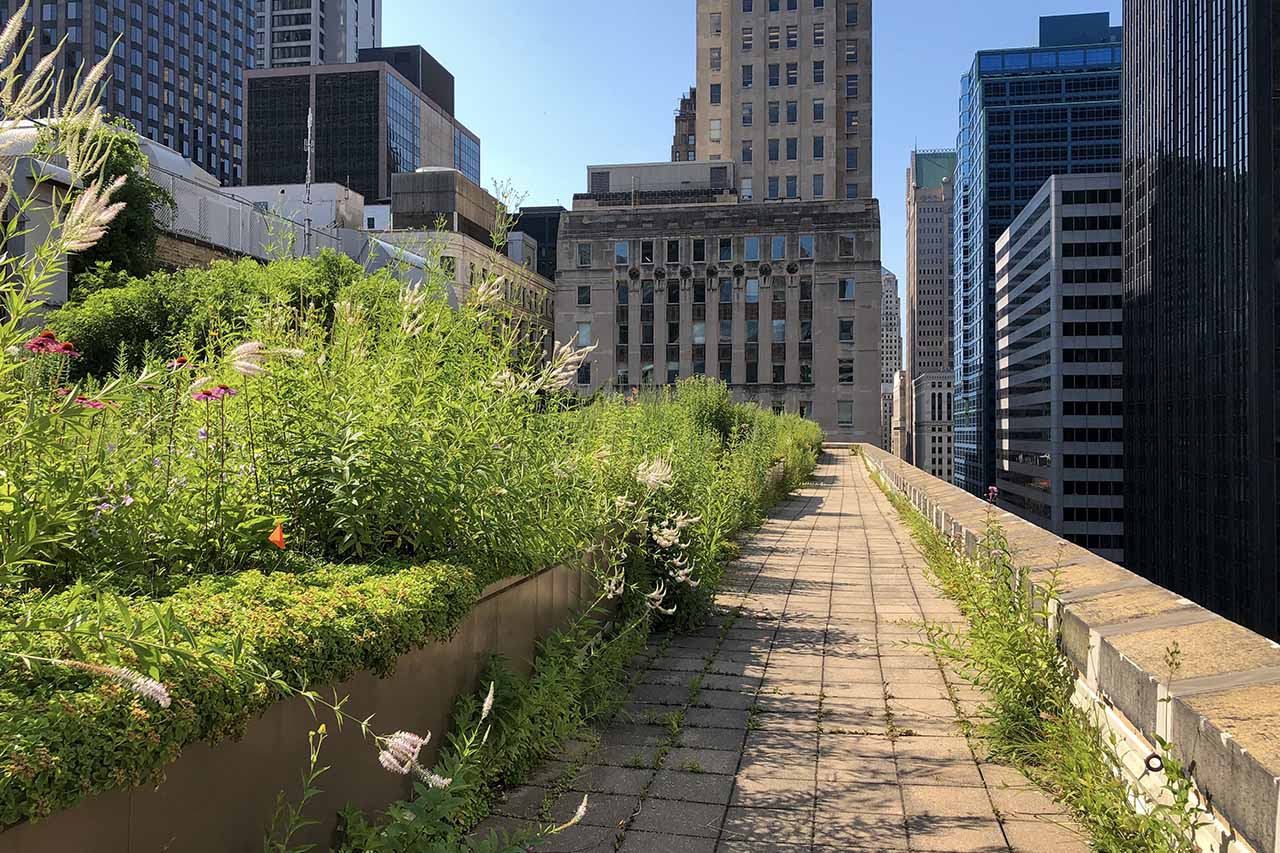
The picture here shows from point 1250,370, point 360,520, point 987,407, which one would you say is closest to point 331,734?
point 360,520

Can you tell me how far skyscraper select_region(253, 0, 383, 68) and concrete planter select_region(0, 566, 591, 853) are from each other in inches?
6390

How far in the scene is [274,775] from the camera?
2672mm

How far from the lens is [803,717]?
514 cm

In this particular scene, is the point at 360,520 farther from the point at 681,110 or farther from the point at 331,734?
the point at 681,110

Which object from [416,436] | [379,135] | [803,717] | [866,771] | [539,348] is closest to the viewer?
[416,436]

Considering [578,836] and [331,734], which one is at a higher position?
[331,734]

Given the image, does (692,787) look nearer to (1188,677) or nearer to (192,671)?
(1188,677)

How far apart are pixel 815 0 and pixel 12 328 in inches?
3420

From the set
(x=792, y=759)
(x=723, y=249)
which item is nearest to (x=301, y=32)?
(x=723, y=249)

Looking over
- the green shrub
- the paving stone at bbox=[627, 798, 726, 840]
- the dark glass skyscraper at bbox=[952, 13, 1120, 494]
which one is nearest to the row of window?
the paving stone at bbox=[627, 798, 726, 840]

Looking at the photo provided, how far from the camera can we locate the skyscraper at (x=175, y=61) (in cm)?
10750

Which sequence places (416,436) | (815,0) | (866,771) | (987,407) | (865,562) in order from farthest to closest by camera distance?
(987,407)
(815,0)
(865,562)
(866,771)
(416,436)

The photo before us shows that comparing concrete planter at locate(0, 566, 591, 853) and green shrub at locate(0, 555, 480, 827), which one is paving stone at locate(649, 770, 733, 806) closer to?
concrete planter at locate(0, 566, 591, 853)

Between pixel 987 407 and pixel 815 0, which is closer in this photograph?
pixel 815 0
